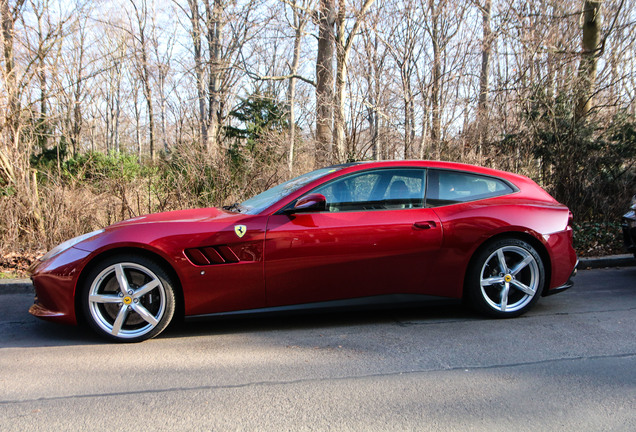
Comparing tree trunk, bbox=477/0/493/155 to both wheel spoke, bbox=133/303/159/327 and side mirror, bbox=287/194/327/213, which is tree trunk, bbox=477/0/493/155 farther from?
wheel spoke, bbox=133/303/159/327

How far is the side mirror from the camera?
3.84m

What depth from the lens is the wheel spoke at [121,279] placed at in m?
3.68

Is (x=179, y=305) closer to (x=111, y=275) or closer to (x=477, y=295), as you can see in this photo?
(x=111, y=275)

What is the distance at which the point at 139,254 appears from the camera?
3744 millimetres

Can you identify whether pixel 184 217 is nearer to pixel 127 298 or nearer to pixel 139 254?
pixel 139 254

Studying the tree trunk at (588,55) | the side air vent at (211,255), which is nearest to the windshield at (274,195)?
the side air vent at (211,255)

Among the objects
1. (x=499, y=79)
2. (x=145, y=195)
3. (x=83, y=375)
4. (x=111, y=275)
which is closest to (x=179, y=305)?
(x=111, y=275)

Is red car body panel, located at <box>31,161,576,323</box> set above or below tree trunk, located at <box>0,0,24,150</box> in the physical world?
below

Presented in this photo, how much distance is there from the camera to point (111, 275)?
371 cm

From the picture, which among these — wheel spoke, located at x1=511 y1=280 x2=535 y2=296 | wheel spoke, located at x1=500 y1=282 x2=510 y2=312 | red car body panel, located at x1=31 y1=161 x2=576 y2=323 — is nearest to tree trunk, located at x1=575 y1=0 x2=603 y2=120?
wheel spoke, located at x1=511 y1=280 x2=535 y2=296

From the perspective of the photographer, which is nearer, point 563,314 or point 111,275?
point 111,275

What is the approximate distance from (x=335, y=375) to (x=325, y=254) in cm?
105

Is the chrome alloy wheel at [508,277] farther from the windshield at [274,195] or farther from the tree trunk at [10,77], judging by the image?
the tree trunk at [10,77]

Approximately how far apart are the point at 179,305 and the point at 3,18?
762 cm
